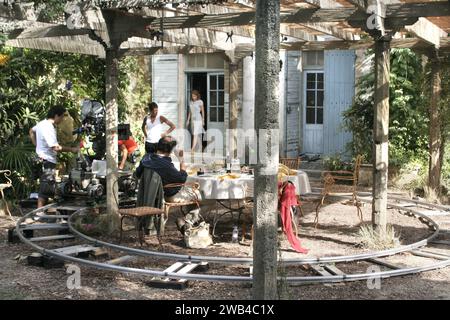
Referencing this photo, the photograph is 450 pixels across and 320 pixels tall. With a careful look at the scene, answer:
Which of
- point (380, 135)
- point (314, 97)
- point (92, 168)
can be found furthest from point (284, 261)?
point (314, 97)

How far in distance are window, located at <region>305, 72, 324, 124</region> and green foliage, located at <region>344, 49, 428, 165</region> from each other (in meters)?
1.99

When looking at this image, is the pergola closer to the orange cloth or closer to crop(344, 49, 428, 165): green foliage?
the orange cloth

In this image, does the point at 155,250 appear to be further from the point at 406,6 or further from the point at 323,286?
the point at 406,6

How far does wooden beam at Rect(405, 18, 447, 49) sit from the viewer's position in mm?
10094

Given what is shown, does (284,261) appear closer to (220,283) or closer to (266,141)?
(220,283)

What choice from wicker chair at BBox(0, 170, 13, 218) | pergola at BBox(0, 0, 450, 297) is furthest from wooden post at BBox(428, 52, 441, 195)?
wicker chair at BBox(0, 170, 13, 218)

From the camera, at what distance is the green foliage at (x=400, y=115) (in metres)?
14.1

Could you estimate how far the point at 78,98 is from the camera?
14.2 meters

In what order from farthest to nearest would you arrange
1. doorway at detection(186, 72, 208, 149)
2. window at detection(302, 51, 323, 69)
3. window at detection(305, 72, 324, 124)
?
doorway at detection(186, 72, 208, 149) < window at detection(305, 72, 324, 124) < window at detection(302, 51, 323, 69)

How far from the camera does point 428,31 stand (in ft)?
35.6

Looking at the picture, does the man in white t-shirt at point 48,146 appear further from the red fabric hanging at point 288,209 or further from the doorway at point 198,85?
the doorway at point 198,85

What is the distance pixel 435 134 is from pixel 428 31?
2.17m
